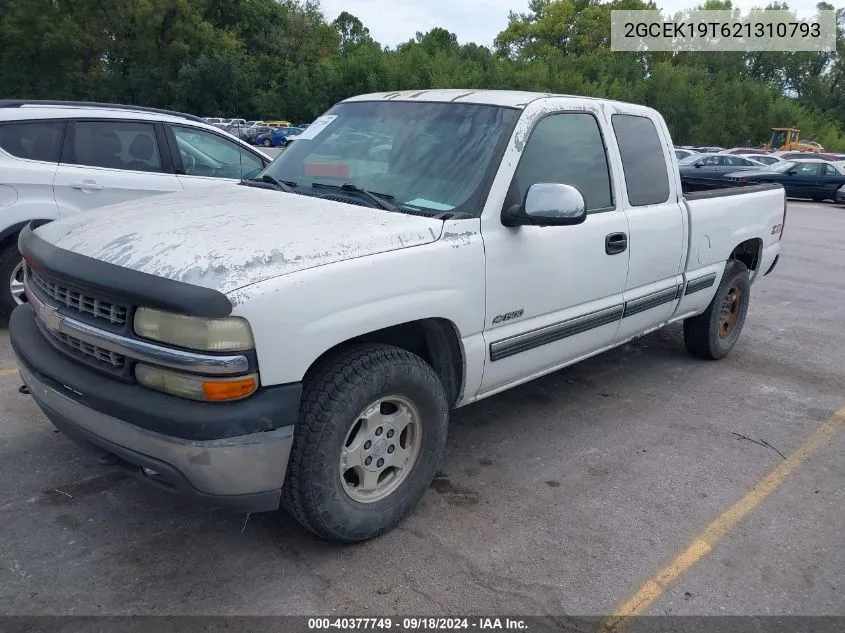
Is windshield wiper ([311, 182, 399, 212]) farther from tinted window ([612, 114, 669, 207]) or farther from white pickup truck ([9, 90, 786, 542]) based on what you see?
tinted window ([612, 114, 669, 207])

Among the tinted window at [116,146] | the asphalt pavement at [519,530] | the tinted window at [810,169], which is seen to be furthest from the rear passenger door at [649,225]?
the tinted window at [810,169]

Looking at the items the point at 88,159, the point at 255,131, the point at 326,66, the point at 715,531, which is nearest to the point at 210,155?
the point at 88,159

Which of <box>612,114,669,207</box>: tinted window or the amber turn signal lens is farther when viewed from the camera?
<box>612,114,669,207</box>: tinted window

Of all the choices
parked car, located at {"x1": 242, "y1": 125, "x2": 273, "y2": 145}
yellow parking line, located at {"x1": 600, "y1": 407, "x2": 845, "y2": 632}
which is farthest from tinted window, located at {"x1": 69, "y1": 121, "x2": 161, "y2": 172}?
parked car, located at {"x1": 242, "y1": 125, "x2": 273, "y2": 145}

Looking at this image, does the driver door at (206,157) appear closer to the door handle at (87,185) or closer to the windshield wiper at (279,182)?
the door handle at (87,185)

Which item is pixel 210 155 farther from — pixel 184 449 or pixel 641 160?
pixel 184 449

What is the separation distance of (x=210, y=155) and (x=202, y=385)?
4772mm

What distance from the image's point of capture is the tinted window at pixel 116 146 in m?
6.09

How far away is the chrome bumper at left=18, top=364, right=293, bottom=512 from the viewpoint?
2520 millimetres

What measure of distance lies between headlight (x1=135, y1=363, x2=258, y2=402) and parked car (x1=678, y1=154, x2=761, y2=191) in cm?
2145

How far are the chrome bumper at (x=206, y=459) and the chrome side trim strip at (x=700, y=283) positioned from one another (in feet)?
11.1

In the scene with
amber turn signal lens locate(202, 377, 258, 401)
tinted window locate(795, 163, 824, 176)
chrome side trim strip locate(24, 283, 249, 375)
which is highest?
chrome side trim strip locate(24, 283, 249, 375)

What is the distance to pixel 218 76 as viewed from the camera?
2041 inches

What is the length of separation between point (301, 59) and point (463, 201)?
202 feet
